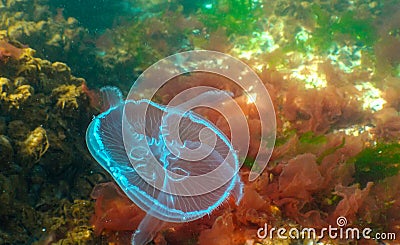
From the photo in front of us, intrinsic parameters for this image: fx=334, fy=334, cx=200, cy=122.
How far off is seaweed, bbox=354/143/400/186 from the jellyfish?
54.3 inches

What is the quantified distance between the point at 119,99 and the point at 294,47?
4835mm

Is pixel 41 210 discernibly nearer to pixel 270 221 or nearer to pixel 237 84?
pixel 270 221

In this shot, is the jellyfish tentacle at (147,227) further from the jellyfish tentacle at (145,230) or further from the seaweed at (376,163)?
the seaweed at (376,163)

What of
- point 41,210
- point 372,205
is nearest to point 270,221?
point 372,205

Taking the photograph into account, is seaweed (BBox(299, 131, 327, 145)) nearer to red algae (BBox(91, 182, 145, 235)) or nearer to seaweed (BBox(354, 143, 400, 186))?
seaweed (BBox(354, 143, 400, 186))

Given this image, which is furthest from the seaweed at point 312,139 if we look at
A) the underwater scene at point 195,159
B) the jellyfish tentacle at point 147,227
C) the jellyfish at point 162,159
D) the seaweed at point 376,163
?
the jellyfish tentacle at point 147,227

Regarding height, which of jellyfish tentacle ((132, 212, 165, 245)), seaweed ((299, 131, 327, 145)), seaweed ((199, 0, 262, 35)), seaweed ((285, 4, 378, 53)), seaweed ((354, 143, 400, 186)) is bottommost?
jellyfish tentacle ((132, 212, 165, 245))

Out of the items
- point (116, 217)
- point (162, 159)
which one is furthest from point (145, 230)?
point (162, 159)

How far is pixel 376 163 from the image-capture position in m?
3.46

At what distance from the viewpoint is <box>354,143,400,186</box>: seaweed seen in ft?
11.1

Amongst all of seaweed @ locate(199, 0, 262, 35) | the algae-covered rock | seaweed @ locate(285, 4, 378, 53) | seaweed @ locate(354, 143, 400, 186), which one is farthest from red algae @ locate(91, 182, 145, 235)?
seaweed @ locate(199, 0, 262, 35)

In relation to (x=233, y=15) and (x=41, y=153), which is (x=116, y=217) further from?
(x=233, y=15)

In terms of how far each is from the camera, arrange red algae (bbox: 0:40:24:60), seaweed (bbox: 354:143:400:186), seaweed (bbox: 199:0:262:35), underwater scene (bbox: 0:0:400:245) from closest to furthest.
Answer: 1. underwater scene (bbox: 0:0:400:245)
2. seaweed (bbox: 354:143:400:186)
3. red algae (bbox: 0:40:24:60)
4. seaweed (bbox: 199:0:262:35)

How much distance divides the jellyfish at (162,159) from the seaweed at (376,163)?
54.3 inches
